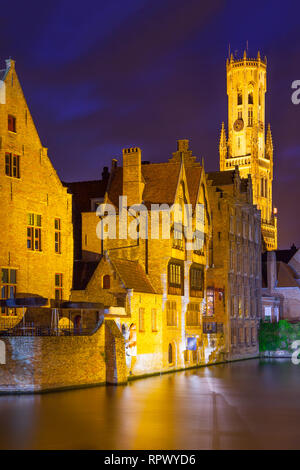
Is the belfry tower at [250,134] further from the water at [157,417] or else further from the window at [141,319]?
the water at [157,417]

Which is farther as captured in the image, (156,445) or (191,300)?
(191,300)

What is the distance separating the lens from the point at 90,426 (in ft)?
97.7

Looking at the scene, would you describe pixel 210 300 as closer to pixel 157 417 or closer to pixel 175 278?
pixel 175 278

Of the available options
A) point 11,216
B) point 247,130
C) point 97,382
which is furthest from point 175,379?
point 247,130

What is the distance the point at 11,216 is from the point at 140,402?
53.7ft

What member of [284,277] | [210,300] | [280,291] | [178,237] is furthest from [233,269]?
[178,237]

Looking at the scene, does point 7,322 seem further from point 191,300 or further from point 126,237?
point 191,300

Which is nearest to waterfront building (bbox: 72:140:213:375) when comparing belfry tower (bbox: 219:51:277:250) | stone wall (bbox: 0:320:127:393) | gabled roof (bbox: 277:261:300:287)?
stone wall (bbox: 0:320:127:393)

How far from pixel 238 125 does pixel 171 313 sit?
5423 inches

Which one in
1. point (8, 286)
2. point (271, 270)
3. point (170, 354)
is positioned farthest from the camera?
point (271, 270)

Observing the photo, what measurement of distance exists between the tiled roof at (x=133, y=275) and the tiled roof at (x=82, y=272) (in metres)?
2.85

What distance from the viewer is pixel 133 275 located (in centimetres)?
5234

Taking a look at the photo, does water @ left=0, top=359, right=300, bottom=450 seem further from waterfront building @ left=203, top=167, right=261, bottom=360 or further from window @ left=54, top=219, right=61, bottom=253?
waterfront building @ left=203, top=167, right=261, bottom=360

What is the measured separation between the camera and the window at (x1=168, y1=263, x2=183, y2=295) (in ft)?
184
